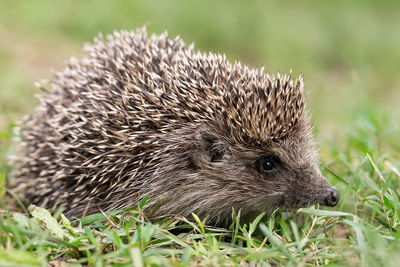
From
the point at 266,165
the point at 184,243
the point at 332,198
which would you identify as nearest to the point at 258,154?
the point at 266,165

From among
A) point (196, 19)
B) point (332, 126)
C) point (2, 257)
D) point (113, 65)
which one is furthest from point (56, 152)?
point (196, 19)

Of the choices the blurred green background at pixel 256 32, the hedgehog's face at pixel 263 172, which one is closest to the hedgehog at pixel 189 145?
the hedgehog's face at pixel 263 172

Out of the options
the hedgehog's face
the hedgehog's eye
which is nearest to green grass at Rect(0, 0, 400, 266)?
the hedgehog's face

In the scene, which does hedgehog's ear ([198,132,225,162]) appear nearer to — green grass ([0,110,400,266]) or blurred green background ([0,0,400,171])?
green grass ([0,110,400,266])

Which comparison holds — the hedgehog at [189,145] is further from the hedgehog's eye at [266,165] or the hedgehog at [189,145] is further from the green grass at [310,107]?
the green grass at [310,107]

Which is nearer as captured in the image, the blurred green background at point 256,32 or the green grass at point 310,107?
the green grass at point 310,107
